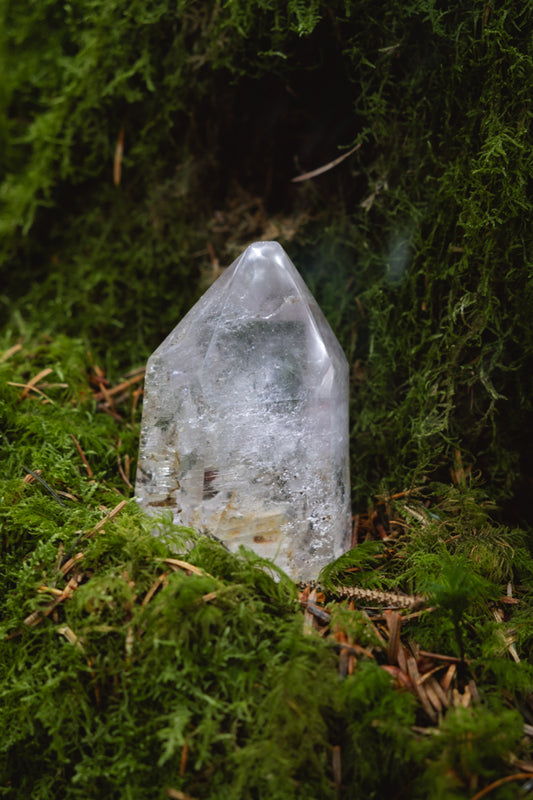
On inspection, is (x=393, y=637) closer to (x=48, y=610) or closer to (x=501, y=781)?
(x=501, y=781)

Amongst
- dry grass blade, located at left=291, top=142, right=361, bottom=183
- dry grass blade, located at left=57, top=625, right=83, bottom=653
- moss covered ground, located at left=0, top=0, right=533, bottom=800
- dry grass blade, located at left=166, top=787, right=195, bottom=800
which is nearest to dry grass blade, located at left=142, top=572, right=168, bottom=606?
moss covered ground, located at left=0, top=0, right=533, bottom=800

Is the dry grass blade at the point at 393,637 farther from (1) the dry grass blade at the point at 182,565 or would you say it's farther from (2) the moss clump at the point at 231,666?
(1) the dry grass blade at the point at 182,565

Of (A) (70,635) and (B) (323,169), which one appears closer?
(A) (70,635)

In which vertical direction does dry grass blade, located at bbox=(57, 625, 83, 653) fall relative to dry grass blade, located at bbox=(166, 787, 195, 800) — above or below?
above

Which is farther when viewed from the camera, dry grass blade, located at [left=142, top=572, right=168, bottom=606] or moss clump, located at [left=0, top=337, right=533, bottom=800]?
dry grass blade, located at [left=142, top=572, right=168, bottom=606]

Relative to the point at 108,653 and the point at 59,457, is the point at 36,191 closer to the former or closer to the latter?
the point at 59,457

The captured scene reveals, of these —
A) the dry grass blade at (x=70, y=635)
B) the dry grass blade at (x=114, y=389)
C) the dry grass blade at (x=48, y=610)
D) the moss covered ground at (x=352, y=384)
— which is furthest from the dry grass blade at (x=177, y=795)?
the dry grass blade at (x=114, y=389)

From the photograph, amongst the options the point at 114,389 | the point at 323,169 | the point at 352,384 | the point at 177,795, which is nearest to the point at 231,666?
the point at 177,795

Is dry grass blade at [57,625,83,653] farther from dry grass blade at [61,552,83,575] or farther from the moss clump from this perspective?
dry grass blade at [61,552,83,575]
